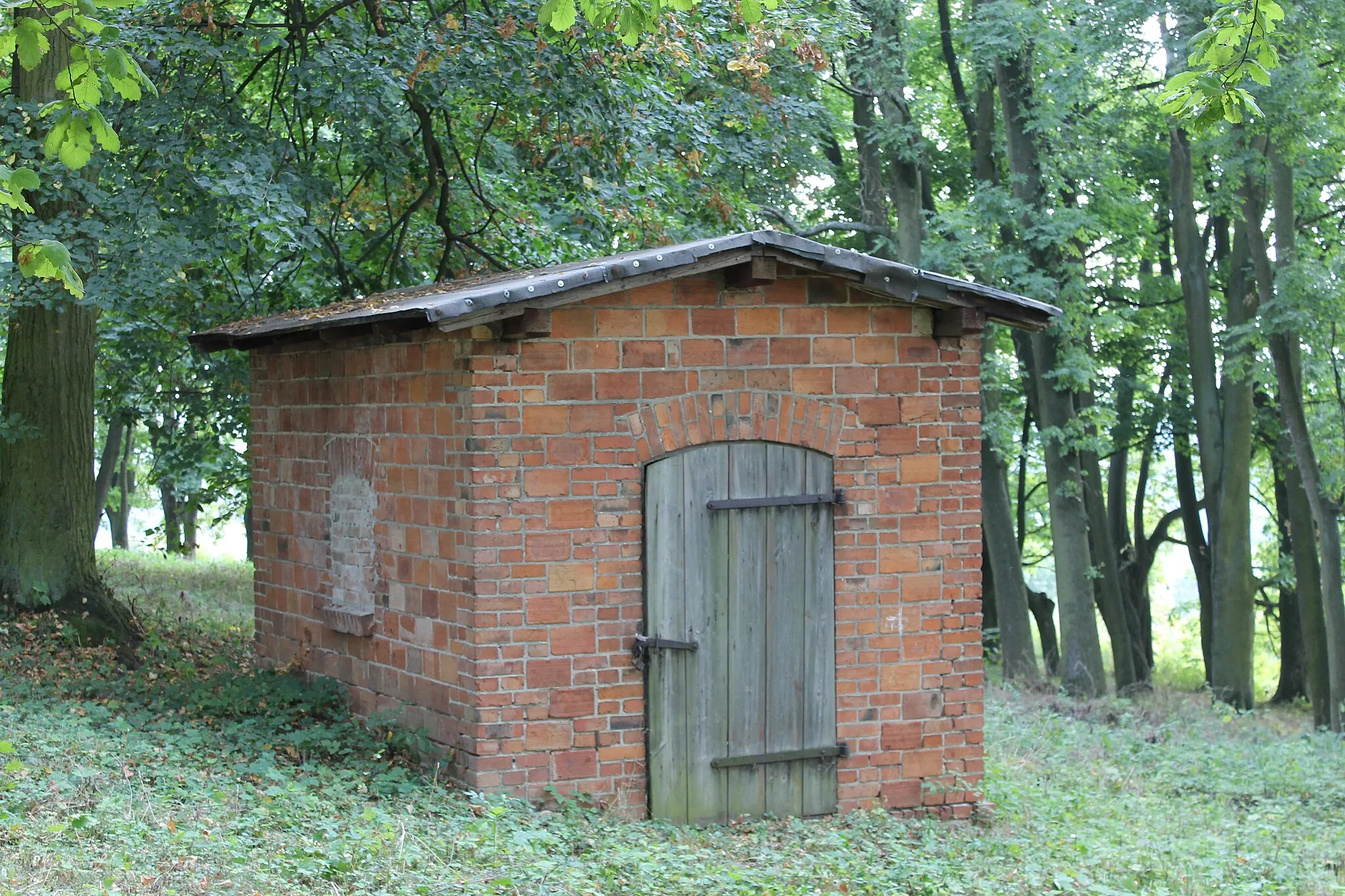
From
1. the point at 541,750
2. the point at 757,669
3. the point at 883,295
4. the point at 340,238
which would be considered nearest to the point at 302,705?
the point at 541,750

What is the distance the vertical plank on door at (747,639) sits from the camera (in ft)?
24.6

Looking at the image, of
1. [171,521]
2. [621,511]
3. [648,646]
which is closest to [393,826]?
[648,646]

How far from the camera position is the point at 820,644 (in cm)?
764

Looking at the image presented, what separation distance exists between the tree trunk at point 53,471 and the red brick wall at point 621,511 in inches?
145

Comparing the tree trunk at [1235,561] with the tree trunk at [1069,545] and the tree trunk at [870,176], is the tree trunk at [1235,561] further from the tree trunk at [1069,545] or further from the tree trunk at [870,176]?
the tree trunk at [870,176]

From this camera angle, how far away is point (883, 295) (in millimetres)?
7711

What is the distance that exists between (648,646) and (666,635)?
0.13 m

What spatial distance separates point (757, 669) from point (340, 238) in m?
7.36

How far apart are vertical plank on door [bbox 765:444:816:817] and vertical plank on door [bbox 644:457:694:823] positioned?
1.65 ft

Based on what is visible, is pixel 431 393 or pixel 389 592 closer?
pixel 431 393

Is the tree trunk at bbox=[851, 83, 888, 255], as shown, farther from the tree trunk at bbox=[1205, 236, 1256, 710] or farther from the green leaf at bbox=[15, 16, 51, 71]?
the green leaf at bbox=[15, 16, 51, 71]

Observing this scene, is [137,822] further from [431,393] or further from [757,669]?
[757,669]

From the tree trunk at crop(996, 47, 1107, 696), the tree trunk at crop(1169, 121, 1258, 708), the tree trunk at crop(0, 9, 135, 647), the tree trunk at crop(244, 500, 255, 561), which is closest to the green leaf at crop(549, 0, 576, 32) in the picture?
the tree trunk at crop(244, 500, 255, 561)

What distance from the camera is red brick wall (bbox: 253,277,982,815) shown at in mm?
7172
